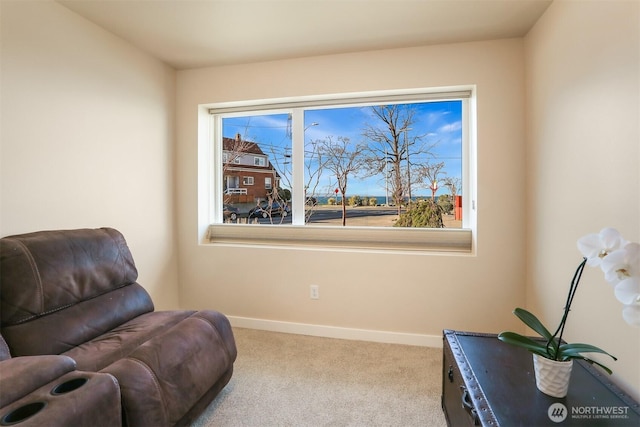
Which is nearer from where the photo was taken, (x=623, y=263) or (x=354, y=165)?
(x=623, y=263)

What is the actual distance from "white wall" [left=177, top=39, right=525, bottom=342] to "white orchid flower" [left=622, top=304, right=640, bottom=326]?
59.2 inches

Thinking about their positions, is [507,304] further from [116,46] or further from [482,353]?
[116,46]

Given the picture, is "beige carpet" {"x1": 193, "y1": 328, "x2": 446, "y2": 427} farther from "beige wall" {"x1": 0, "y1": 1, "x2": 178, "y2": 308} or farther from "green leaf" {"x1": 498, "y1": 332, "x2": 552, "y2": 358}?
"beige wall" {"x1": 0, "y1": 1, "x2": 178, "y2": 308}

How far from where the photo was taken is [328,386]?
5.94 ft

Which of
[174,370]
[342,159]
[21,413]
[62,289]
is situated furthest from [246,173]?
[21,413]

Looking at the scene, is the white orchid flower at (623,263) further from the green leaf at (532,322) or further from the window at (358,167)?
the window at (358,167)

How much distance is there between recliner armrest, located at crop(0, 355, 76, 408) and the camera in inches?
35.2

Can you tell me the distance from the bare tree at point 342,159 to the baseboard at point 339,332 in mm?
955

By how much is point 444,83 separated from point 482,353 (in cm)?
191

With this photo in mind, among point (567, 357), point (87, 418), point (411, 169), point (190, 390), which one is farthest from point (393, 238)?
point (87, 418)

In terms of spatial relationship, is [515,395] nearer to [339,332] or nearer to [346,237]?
[339,332]

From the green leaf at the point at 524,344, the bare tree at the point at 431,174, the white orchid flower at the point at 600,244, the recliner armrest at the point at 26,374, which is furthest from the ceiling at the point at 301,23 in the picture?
the recliner armrest at the point at 26,374

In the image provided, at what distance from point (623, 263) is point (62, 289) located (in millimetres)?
2301

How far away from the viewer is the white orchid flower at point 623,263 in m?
0.78
